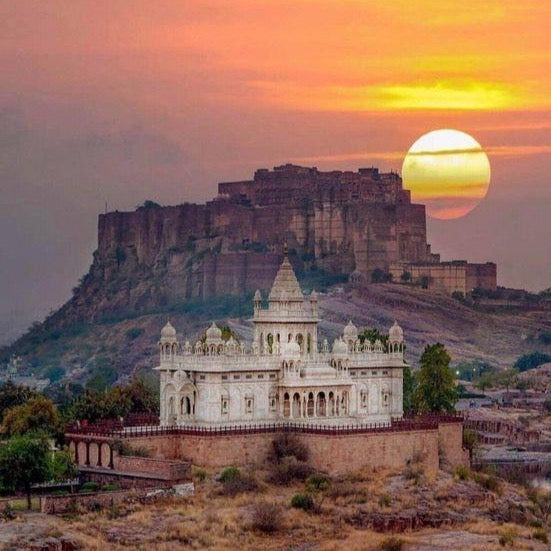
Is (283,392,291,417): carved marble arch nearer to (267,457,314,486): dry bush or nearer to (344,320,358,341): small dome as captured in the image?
(267,457,314,486): dry bush

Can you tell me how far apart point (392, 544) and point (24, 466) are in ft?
38.0

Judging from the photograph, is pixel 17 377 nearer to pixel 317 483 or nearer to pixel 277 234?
pixel 277 234

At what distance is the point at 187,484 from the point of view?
75.1m

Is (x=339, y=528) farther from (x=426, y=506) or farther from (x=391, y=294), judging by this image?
(x=391, y=294)

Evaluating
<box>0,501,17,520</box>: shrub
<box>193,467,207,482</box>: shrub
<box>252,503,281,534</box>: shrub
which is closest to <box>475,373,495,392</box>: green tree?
<box>193,467,207,482</box>: shrub

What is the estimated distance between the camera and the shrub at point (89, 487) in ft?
245

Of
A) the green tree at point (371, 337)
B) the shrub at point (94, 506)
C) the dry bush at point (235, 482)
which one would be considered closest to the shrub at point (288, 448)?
the dry bush at point (235, 482)

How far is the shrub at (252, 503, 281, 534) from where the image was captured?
7162 cm

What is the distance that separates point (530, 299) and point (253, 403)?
381 ft

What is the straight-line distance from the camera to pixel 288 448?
79438 millimetres

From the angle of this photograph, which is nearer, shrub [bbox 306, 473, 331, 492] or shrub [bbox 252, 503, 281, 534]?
shrub [bbox 252, 503, 281, 534]

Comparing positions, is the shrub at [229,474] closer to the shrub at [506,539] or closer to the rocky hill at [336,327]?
the shrub at [506,539]

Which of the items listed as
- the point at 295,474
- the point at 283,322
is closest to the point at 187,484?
the point at 295,474

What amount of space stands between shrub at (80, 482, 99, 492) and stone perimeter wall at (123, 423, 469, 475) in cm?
292
